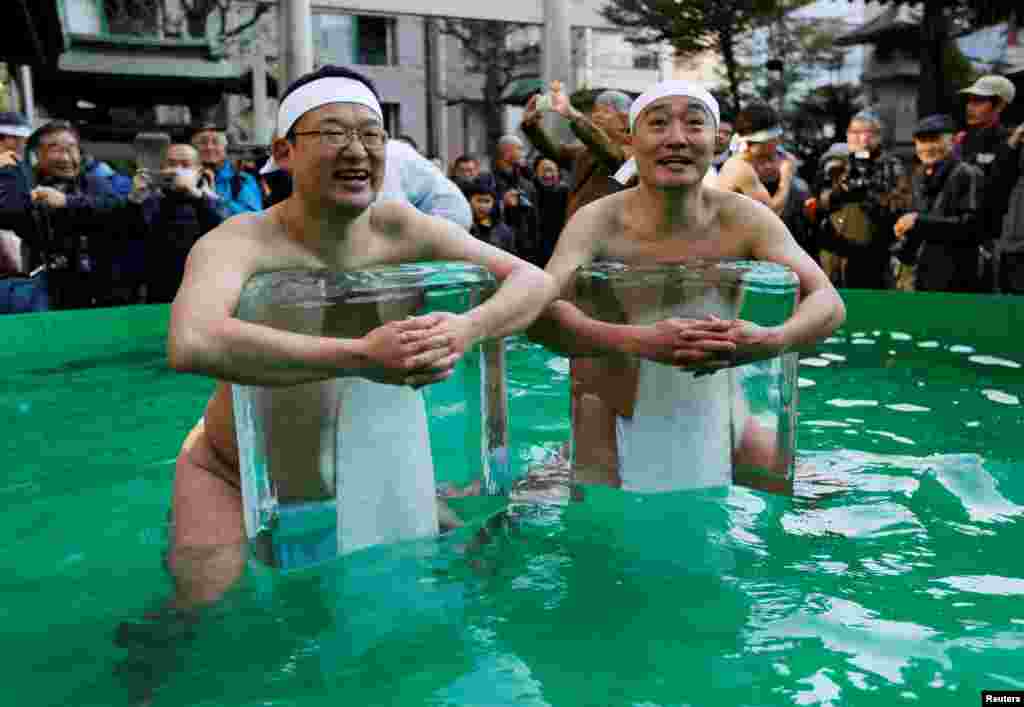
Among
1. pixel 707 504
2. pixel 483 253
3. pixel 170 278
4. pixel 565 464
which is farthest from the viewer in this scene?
pixel 170 278

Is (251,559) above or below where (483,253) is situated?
below

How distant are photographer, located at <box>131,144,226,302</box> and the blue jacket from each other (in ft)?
1.43

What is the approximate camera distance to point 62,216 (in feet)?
25.2

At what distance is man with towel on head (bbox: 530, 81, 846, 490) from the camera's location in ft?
10.8

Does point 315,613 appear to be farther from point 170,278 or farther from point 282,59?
point 282,59

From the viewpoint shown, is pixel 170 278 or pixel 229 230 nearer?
pixel 229 230

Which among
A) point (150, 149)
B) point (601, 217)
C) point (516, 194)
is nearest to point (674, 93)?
point (601, 217)

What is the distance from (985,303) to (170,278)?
19.5 ft

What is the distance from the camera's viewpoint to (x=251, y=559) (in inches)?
118

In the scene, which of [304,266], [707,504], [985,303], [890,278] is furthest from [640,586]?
[890,278]

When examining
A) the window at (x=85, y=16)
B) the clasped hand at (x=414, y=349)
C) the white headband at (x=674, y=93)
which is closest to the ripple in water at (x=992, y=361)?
the white headband at (x=674, y=93)

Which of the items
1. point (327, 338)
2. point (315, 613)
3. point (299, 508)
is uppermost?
point (327, 338)

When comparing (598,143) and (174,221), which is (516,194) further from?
(598,143)

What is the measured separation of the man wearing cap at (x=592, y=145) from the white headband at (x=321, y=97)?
2866mm
